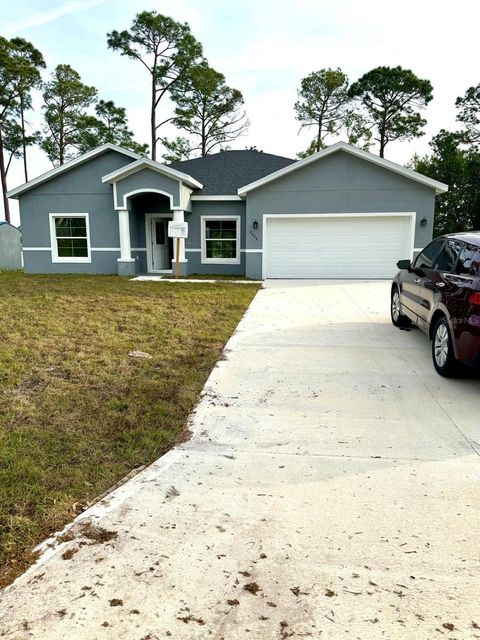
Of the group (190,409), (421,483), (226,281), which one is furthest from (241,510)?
(226,281)

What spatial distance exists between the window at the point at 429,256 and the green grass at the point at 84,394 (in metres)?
3.20

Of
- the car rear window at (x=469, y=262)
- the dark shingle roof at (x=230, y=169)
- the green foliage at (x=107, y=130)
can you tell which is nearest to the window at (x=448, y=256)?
the car rear window at (x=469, y=262)

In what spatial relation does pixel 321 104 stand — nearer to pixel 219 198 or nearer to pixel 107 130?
pixel 107 130

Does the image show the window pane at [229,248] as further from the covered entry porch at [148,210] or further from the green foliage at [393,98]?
the green foliage at [393,98]

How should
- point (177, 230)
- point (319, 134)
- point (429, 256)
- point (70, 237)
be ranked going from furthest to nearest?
point (319, 134), point (70, 237), point (177, 230), point (429, 256)

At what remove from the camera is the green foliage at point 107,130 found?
33.8 m

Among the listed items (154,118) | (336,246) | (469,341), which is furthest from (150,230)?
(154,118)

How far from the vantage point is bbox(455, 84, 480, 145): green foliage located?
2922cm

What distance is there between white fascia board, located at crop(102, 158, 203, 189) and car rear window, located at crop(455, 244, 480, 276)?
1153cm

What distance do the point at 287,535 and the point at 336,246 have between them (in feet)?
43.5

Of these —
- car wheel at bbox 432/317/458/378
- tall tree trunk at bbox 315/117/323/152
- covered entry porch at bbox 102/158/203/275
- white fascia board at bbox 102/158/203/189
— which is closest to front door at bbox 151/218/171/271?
covered entry porch at bbox 102/158/203/275

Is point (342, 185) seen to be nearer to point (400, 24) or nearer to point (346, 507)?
point (400, 24)

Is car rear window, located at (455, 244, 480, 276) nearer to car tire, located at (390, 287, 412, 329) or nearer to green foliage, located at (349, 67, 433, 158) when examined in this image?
car tire, located at (390, 287, 412, 329)

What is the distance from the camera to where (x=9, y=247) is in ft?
75.3
